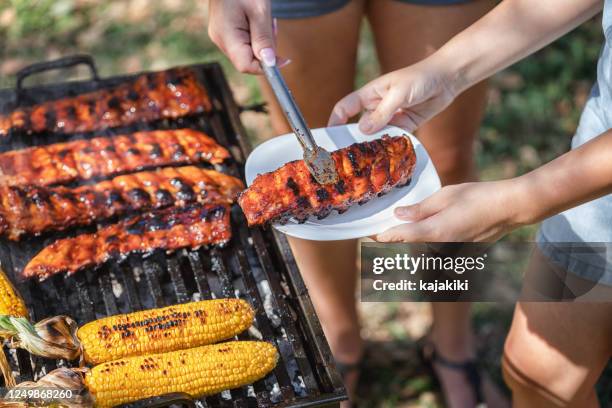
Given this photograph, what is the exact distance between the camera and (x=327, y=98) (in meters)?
3.93

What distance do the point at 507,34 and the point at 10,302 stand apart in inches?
90.3

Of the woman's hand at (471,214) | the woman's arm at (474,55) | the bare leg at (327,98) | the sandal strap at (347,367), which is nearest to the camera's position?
the woman's hand at (471,214)

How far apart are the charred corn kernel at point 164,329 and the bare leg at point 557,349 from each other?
128 cm

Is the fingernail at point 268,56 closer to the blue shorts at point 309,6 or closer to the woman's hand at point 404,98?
the woman's hand at point 404,98

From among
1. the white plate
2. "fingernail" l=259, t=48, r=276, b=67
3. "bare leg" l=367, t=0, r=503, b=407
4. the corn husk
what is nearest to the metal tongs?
"fingernail" l=259, t=48, r=276, b=67

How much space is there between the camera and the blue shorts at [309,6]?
3.57 meters

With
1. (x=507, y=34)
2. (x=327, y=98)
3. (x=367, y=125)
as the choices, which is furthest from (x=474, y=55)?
(x=327, y=98)

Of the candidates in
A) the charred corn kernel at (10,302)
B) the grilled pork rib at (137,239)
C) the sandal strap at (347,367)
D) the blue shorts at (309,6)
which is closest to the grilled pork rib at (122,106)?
the blue shorts at (309,6)

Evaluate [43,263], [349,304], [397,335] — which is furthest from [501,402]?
[43,263]

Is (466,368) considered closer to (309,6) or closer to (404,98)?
(404,98)

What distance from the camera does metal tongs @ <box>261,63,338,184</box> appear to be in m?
2.83

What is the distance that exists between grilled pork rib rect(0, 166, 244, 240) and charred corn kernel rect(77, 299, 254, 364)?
653mm

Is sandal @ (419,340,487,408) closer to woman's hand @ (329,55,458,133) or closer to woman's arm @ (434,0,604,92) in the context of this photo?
woman's hand @ (329,55,458,133)

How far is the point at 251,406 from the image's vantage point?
265 centimetres
